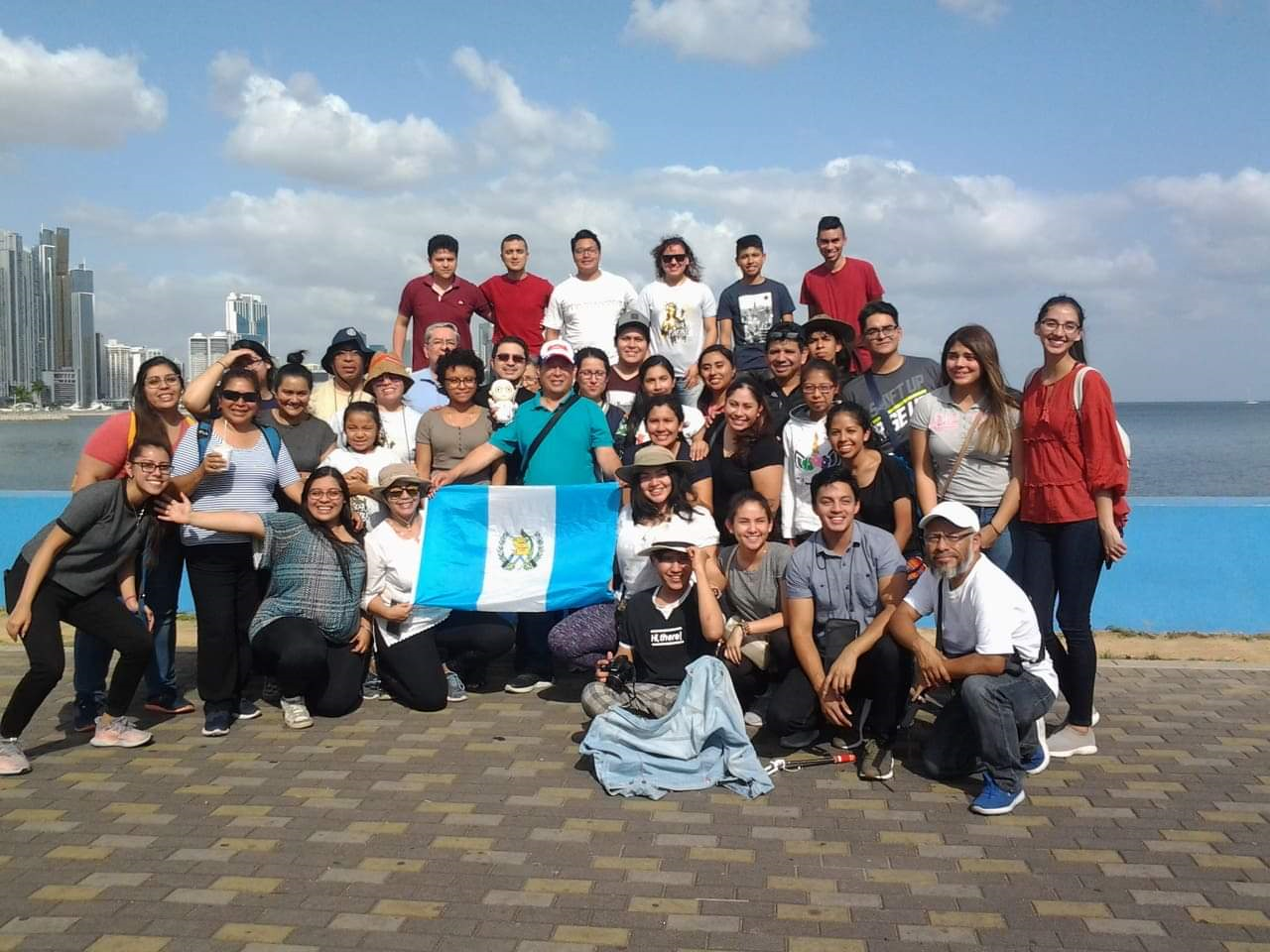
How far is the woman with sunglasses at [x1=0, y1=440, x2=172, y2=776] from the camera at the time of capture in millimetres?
5152

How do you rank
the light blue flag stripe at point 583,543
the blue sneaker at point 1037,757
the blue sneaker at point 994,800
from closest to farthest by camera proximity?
1. the blue sneaker at point 994,800
2. the blue sneaker at point 1037,757
3. the light blue flag stripe at point 583,543

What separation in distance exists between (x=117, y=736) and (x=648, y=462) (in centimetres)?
299

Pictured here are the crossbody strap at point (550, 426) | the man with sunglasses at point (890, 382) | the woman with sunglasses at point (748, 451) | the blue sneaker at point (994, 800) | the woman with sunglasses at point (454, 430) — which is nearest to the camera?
the blue sneaker at point (994, 800)

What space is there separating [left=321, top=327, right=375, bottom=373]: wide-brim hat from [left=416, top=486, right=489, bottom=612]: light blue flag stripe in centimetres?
128

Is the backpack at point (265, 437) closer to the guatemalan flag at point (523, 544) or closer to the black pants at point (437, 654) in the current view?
the guatemalan flag at point (523, 544)

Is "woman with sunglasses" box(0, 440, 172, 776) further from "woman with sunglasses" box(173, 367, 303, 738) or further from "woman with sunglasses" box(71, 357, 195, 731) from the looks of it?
"woman with sunglasses" box(173, 367, 303, 738)

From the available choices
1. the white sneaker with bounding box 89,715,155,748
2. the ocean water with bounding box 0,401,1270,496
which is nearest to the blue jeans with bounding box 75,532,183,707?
the white sneaker with bounding box 89,715,155,748

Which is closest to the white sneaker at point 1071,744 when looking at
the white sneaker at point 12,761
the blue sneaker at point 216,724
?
the blue sneaker at point 216,724

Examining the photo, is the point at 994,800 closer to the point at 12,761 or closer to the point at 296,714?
the point at 296,714

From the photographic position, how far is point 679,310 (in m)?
8.43

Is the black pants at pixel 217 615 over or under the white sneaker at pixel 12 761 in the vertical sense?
over

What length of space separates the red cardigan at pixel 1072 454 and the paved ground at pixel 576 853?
121 cm

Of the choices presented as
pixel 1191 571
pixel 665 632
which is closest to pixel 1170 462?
pixel 1191 571

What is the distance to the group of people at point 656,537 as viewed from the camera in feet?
17.0
